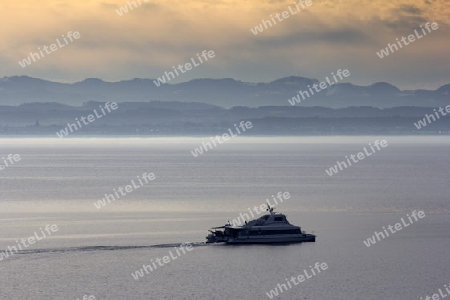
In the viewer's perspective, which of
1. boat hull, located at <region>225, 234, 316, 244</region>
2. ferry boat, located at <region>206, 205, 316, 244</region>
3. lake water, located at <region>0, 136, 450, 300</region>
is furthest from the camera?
boat hull, located at <region>225, 234, 316, 244</region>

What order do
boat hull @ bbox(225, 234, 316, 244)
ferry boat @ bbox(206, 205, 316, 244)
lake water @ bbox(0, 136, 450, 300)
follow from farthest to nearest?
1. boat hull @ bbox(225, 234, 316, 244)
2. ferry boat @ bbox(206, 205, 316, 244)
3. lake water @ bbox(0, 136, 450, 300)

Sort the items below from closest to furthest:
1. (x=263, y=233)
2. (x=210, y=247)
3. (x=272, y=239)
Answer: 1. (x=210, y=247)
2. (x=272, y=239)
3. (x=263, y=233)

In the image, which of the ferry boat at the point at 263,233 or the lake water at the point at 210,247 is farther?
the ferry boat at the point at 263,233

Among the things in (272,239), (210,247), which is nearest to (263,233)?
(272,239)

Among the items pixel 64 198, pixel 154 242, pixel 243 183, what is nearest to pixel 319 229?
pixel 154 242

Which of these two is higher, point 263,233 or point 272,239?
point 263,233

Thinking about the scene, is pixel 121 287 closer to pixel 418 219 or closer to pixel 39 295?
pixel 39 295

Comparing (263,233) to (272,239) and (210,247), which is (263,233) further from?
(210,247)

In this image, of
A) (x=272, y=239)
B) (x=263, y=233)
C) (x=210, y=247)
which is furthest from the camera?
(x=263, y=233)
